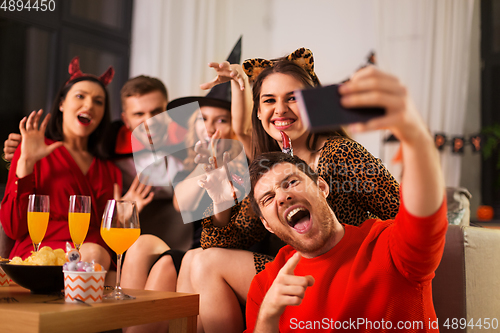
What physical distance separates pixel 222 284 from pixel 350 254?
0.50m

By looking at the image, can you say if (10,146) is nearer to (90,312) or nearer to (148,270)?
(148,270)

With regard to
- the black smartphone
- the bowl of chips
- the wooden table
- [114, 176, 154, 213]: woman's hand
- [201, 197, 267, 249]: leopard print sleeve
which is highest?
the black smartphone

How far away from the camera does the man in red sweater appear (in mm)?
633

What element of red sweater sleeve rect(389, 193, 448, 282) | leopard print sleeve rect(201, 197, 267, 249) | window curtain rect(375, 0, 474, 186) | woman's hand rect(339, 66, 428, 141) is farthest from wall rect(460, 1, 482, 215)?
woman's hand rect(339, 66, 428, 141)

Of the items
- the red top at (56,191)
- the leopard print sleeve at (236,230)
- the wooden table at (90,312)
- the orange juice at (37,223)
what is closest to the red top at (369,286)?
the wooden table at (90,312)

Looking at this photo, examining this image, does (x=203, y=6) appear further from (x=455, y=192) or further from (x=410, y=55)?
(x=455, y=192)

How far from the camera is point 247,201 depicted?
1.45 m

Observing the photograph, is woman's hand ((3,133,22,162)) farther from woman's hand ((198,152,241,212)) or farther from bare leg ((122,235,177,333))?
woman's hand ((198,152,241,212))

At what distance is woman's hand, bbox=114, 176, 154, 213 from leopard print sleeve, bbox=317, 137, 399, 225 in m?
1.06

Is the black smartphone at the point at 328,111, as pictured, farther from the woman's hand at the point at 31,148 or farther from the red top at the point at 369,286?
the woman's hand at the point at 31,148

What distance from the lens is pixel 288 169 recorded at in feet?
3.47

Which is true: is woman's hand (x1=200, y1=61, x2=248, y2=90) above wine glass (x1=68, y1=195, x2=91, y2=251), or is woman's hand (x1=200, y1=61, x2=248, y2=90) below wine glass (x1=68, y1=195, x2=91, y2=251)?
above

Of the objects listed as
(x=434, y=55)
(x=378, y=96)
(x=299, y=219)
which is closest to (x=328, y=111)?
(x=378, y=96)

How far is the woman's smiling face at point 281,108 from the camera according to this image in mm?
1496
